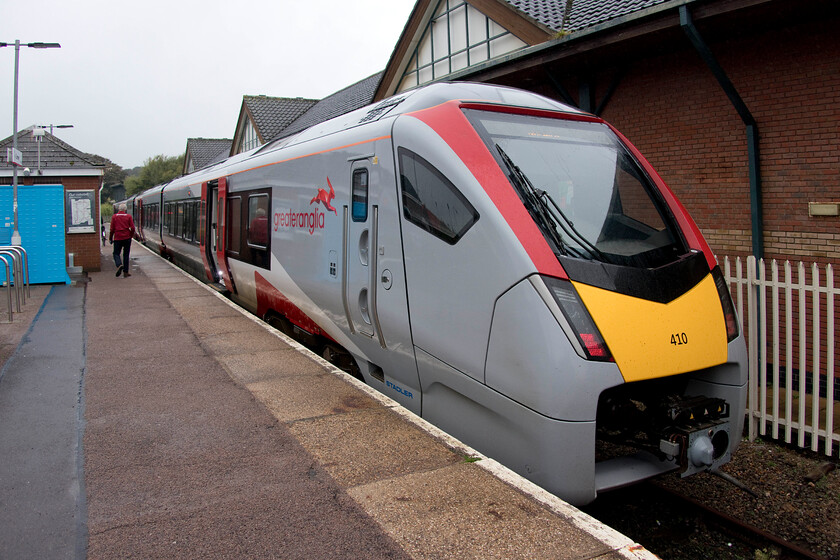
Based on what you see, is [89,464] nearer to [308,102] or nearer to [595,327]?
[595,327]

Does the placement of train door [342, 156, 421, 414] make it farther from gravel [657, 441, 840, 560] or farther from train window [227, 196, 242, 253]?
train window [227, 196, 242, 253]

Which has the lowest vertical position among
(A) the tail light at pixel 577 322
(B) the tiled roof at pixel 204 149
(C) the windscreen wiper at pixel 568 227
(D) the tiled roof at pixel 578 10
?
(A) the tail light at pixel 577 322

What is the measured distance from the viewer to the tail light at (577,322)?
3.34 metres

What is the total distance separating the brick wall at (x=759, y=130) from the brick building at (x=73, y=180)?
11.9m

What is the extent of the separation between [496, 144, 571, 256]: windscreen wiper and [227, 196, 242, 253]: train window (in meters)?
5.75

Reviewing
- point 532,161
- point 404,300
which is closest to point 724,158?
point 532,161

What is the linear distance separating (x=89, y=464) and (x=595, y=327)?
3.05 metres

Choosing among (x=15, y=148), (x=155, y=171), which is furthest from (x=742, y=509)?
(x=155, y=171)

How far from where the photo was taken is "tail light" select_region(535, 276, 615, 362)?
3.34 m

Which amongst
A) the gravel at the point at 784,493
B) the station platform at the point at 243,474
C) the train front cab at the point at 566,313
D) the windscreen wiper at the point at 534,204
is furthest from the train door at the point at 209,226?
the gravel at the point at 784,493

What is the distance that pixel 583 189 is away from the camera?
13.8 ft

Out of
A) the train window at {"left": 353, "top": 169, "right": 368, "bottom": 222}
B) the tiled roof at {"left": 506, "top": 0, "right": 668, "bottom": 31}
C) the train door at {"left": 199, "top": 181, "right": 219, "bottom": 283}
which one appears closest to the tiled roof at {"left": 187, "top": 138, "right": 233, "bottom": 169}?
the train door at {"left": 199, "top": 181, "right": 219, "bottom": 283}

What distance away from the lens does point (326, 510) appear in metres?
3.03

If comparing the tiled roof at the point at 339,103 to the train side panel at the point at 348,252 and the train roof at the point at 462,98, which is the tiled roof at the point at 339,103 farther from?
the train roof at the point at 462,98
